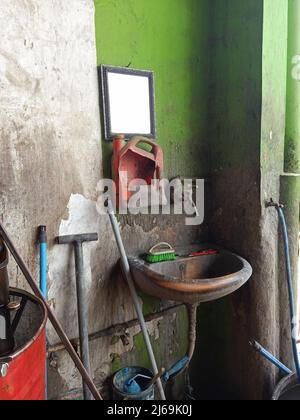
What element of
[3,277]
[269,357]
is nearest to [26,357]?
[3,277]

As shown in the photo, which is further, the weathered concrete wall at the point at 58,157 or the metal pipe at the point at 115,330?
the metal pipe at the point at 115,330

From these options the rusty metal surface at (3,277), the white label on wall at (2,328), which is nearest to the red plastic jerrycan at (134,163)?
the rusty metal surface at (3,277)

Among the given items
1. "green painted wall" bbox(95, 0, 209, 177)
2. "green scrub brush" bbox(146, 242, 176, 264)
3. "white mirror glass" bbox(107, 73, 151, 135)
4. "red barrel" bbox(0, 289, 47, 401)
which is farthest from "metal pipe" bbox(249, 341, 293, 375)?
"white mirror glass" bbox(107, 73, 151, 135)

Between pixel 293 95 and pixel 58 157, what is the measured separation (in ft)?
3.82

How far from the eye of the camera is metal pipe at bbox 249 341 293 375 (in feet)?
4.64

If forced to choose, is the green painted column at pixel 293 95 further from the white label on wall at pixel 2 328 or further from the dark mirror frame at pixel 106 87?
the white label on wall at pixel 2 328

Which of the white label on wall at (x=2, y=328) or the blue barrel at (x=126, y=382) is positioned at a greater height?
the white label on wall at (x=2, y=328)

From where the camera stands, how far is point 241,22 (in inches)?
55.7

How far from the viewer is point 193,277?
1504 millimetres

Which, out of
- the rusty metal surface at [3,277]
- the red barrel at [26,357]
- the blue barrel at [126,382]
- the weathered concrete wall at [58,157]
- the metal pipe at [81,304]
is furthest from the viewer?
the blue barrel at [126,382]

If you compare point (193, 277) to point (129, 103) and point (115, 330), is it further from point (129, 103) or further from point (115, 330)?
point (129, 103)

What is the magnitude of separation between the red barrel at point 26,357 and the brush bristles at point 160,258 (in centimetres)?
61

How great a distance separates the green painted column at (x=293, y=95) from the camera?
1.46m
